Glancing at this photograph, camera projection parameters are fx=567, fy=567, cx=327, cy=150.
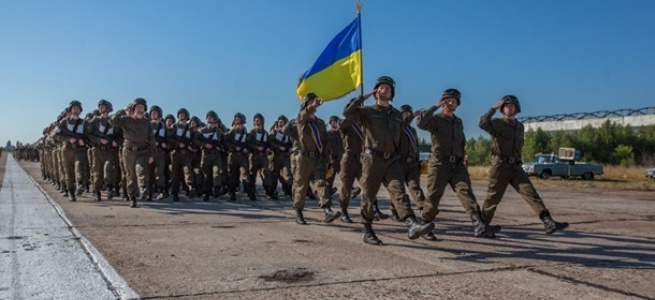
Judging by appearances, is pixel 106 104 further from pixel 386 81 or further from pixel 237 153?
pixel 386 81

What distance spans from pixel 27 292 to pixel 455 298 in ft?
9.50

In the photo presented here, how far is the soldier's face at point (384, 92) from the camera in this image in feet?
20.4

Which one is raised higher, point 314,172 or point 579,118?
point 579,118

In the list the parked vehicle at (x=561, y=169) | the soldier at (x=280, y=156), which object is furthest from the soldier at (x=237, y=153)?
the parked vehicle at (x=561, y=169)

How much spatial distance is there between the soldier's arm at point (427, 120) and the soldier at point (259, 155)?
584 centimetres

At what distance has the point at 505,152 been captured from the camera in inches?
275

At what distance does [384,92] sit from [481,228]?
6.65ft

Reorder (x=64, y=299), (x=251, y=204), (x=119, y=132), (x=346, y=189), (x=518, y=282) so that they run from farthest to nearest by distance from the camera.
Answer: (x=119, y=132) → (x=251, y=204) → (x=346, y=189) → (x=518, y=282) → (x=64, y=299)

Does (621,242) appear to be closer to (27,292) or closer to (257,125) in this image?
(27,292)

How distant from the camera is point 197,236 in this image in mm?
6465

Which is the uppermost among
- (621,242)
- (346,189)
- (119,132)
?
(119,132)

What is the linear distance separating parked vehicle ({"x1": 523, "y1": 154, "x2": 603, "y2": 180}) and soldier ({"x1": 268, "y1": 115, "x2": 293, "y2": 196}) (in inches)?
755

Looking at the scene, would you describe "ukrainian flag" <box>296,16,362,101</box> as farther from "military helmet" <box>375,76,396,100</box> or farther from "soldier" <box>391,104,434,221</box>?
"military helmet" <box>375,76,396,100</box>

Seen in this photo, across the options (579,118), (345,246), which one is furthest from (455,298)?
(579,118)
